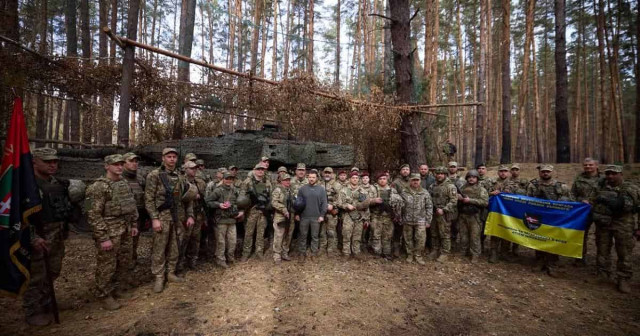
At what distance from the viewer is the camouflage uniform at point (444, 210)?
614 cm

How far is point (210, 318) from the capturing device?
12.1 ft

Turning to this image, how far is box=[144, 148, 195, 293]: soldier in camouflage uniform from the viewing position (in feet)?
14.8

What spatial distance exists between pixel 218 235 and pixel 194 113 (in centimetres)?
496

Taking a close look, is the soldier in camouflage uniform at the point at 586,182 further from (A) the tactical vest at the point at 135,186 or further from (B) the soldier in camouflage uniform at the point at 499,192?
(A) the tactical vest at the point at 135,186

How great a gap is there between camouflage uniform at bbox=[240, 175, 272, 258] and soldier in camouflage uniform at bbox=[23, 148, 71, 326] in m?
2.91

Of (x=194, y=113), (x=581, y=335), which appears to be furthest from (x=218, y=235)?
(x=581, y=335)

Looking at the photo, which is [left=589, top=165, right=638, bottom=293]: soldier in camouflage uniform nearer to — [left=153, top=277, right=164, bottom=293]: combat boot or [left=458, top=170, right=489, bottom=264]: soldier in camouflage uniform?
[left=458, top=170, right=489, bottom=264]: soldier in camouflage uniform

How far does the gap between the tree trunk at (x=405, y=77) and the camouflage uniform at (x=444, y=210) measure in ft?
5.60

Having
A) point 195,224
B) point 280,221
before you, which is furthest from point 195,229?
point 280,221

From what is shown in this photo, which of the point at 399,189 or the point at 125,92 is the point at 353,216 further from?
the point at 125,92

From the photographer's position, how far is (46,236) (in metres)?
3.69

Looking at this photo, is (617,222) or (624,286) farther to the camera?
(617,222)

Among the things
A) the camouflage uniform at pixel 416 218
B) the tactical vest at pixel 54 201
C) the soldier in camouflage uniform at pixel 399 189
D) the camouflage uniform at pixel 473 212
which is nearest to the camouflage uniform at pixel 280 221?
the soldier in camouflage uniform at pixel 399 189

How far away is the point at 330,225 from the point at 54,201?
4825mm
